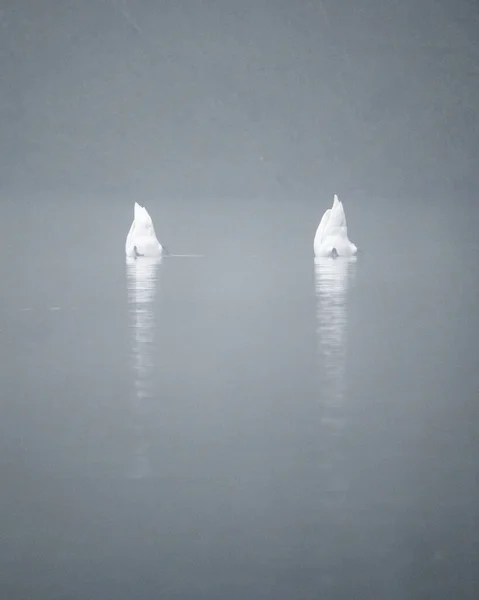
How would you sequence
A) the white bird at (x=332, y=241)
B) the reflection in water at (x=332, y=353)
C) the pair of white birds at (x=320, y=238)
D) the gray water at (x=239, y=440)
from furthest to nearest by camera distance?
the white bird at (x=332, y=241) < the pair of white birds at (x=320, y=238) < the reflection in water at (x=332, y=353) < the gray water at (x=239, y=440)

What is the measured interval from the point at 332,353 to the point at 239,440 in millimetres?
3346

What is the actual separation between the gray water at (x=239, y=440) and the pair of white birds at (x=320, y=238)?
13.7 feet

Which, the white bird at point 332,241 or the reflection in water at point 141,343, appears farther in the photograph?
the white bird at point 332,241

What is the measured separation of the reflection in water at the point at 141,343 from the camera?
801 centimetres

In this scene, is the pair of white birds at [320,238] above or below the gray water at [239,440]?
above

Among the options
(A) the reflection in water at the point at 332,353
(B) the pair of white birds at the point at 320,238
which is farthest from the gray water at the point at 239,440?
(B) the pair of white birds at the point at 320,238

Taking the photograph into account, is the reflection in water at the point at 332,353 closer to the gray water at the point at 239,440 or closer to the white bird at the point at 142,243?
the gray water at the point at 239,440

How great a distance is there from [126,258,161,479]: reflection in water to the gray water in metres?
0.03

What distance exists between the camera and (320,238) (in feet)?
73.8

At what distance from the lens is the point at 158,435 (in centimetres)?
838

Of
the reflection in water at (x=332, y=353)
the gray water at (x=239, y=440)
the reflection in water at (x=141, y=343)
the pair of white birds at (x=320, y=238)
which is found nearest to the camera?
the gray water at (x=239, y=440)

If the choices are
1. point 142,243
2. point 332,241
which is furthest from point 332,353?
point 142,243

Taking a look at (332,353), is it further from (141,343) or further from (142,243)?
(142,243)

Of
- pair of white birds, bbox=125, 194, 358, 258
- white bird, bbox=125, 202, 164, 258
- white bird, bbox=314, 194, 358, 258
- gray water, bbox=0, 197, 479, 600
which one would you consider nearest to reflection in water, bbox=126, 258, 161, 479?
gray water, bbox=0, 197, 479, 600
